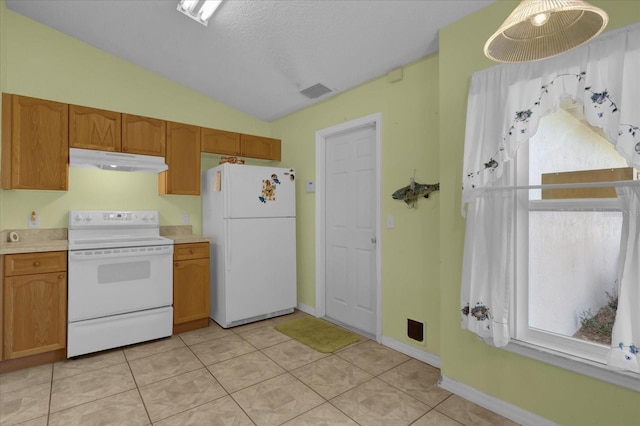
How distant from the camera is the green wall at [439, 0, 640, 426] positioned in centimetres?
158

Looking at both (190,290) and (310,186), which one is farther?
(310,186)

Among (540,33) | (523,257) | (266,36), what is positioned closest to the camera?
(540,33)

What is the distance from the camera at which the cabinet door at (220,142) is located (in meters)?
3.64

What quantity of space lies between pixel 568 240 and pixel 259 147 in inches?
130

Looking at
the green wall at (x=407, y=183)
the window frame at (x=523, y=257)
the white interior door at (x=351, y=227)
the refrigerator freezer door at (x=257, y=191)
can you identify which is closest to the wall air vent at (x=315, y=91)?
the green wall at (x=407, y=183)

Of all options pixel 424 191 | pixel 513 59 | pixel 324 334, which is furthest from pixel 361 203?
pixel 513 59

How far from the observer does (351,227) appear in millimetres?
3391

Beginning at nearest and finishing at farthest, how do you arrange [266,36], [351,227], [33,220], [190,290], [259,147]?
1. [266,36]
2. [33,220]
3. [190,290]
4. [351,227]
5. [259,147]

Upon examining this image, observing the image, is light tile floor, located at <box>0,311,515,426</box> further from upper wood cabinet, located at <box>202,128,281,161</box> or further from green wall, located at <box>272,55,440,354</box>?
upper wood cabinet, located at <box>202,128,281,161</box>

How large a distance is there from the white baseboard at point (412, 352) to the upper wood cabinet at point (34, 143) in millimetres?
3211

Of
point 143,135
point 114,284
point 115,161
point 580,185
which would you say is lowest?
point 114,284

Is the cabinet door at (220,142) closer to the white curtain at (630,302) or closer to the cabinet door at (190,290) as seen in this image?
the cabinet door at (190,290)

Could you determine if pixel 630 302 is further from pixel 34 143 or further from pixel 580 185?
pixel 34 143

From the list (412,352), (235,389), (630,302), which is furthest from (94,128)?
(630,302)
